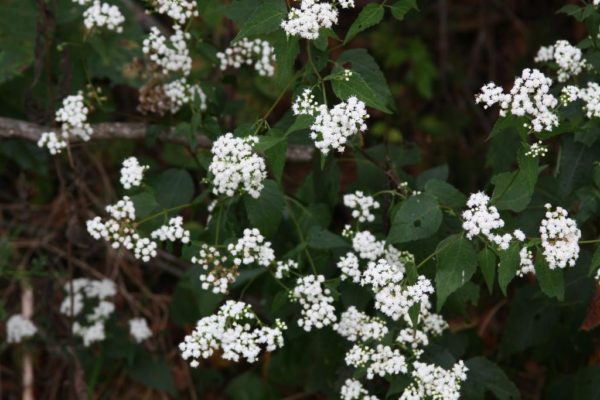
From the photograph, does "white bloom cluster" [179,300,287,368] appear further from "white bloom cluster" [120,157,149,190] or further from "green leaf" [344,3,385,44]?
"green leaf" [344,3,385,44]

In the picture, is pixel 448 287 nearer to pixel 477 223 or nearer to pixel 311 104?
pixel 477 223

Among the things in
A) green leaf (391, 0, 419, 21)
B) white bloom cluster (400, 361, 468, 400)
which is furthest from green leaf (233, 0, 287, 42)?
white bloom cluster (400, 361, 468, 400)

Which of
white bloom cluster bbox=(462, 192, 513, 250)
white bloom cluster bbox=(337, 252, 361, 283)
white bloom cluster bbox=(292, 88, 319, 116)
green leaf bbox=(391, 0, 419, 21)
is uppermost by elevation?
green leaf bbox=(391, 0, 419, 21)

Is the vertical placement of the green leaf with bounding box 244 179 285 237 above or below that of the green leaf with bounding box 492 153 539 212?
above

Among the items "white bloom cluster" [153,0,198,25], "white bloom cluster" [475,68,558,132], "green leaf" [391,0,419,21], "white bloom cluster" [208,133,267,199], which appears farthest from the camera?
"white bloom cluster" [153,0,198,25]

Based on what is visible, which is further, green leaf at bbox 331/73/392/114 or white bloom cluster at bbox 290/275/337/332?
white bloom cluster at bbox 290/275/337/332

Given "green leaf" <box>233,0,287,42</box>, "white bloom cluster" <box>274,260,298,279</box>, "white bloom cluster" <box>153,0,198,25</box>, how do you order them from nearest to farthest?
"green leaf" <box>233,0,287,42</box> < "white bloom cluster" <box>274,260,298,279</box> < "white bloom cluster" <box>153,0,198,25</box>

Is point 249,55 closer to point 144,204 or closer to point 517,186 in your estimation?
point 144,204
